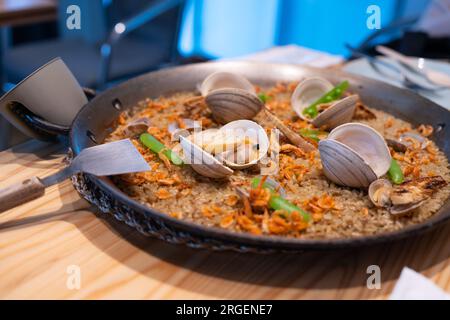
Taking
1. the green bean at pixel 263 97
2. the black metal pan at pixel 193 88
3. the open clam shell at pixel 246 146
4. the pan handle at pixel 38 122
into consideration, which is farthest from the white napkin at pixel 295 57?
the pan handle at pixel 38 122

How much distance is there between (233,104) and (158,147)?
257 millimetres

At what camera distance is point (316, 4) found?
3.84m

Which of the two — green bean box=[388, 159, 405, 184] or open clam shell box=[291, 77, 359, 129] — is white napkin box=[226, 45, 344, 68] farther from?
green bean box=[388, 159, 405, 184]

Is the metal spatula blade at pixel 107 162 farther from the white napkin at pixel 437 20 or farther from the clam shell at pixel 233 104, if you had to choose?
the white napkin at pixel 437 20

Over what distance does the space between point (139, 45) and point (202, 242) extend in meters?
2.31

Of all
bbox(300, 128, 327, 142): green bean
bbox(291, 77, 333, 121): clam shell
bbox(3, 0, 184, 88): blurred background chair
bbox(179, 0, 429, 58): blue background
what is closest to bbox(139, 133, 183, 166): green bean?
bbox(300, 128, 327, 142): green bean

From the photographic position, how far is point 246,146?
1.04 metres

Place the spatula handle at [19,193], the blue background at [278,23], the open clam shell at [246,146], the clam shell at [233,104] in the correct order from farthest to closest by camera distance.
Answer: the blue background at [278,23] → the clam shell at [233,104] → the open clam shell at [246,146] → the spatula handle at [19,193]

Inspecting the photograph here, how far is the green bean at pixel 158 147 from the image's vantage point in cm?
105

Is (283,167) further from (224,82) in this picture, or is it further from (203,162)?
(224,82)

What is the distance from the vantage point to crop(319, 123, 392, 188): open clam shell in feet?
3.11

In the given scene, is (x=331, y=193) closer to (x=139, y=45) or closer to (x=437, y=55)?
(x=437, y=55)

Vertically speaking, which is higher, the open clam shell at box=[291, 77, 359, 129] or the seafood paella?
the open clam shell at box=[291, 77, 359, 129]

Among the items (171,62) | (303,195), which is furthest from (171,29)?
(303,195)
